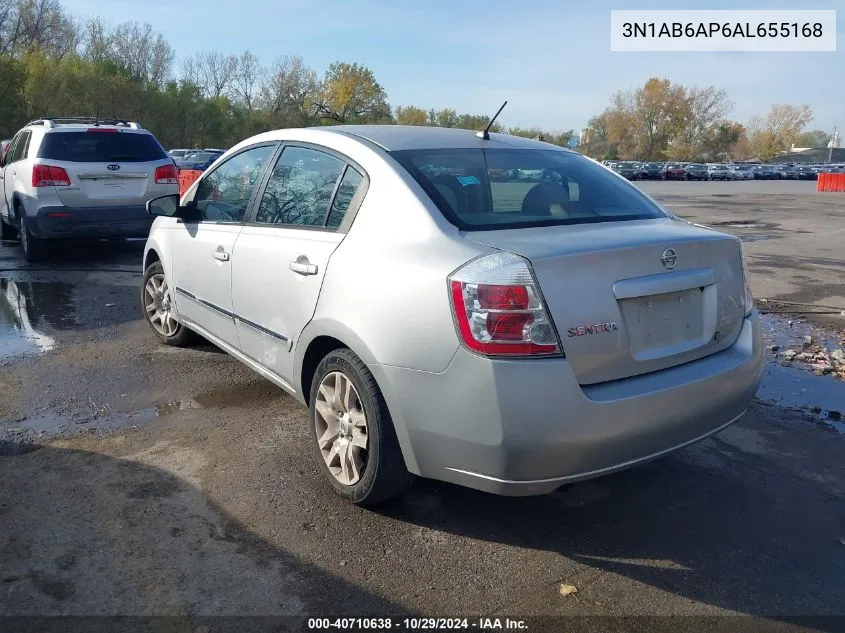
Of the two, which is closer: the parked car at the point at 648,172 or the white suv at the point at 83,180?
the white suv at the point at 83,180

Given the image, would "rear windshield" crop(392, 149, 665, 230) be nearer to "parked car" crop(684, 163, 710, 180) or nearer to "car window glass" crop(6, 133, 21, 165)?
"car window glass" crop(6, 133, 21, 165)

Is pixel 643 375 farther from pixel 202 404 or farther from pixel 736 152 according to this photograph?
pixel 736 152

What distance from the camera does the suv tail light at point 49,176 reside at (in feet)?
30.0

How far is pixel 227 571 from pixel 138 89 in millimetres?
53663

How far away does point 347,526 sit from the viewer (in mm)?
3242

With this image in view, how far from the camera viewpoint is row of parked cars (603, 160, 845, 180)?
59.8 meters

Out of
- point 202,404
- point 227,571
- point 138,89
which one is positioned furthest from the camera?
point 138,89

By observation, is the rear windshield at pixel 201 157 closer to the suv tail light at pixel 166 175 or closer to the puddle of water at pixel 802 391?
the suv tail light at pixel 166 175

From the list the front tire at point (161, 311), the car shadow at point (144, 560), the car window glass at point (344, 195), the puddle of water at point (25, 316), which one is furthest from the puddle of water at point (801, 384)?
the puddle of water at point (25, 316)

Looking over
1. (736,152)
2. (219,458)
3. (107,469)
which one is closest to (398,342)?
(219,458)

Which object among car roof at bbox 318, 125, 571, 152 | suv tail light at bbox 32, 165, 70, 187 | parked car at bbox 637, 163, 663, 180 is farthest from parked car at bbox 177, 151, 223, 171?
parked car at bbox 637, 163, 663, 180

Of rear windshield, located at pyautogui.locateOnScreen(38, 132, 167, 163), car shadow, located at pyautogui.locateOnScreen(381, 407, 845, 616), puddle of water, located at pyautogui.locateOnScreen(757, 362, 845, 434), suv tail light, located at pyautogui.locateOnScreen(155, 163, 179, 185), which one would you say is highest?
rear windshield, located at pyautogui.locateOnScreen(38, 132, 167, 163)

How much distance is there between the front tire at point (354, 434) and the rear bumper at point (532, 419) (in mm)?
109

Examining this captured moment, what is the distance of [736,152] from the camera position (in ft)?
346
